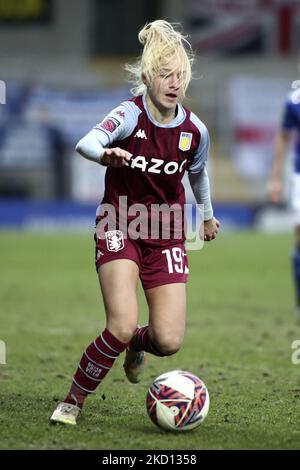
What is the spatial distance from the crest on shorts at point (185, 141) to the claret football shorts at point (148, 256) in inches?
21.2

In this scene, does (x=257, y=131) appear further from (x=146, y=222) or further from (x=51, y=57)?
(x=146, y=222)

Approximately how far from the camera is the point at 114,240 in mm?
5656

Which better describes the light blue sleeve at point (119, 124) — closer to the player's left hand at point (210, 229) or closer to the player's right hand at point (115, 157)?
the player's right hand at point (115, 157)

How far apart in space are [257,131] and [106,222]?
23.0 metres

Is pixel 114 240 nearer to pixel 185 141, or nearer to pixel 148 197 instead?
pixel 148 197

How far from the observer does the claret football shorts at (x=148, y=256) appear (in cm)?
564

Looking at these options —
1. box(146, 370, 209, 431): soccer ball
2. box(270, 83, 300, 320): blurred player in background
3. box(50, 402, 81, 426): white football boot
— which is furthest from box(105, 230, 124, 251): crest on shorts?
box(270, 83, 300, 320): blurred player in background

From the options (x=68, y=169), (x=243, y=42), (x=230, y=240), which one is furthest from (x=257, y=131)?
(x=230, y=240)

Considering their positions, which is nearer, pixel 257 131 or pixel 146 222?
pixel 146 222

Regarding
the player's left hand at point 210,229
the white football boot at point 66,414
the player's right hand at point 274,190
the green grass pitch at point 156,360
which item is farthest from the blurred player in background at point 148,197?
the player's right hand at point 274,190

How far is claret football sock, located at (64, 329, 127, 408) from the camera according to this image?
17.9 feet

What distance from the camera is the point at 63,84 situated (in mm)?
29297

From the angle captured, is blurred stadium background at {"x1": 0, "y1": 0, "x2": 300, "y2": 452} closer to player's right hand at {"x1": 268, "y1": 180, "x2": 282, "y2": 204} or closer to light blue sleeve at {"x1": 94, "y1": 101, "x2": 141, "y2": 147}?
Answer: player's right hand at {"x1": 268, "y1": 180, "x2": 282, "y2": 204}
